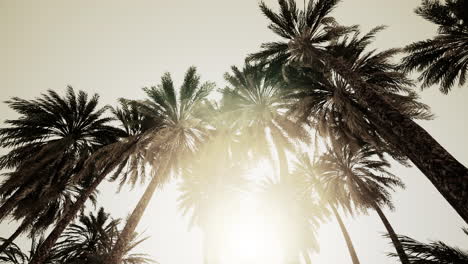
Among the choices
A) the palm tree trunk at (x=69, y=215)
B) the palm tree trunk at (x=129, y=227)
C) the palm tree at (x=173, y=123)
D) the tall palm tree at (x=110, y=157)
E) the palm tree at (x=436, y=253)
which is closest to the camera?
the palm tree at (x=436, y=253)

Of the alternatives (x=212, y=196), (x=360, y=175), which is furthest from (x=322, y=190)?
(x=212, y=196)

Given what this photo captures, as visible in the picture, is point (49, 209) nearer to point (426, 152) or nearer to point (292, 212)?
point (292, 212)

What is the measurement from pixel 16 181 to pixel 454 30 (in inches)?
827

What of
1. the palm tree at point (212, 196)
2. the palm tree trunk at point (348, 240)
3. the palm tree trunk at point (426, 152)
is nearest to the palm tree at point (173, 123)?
the palm tree at point (212, 196)

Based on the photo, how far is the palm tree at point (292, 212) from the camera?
40.5 feet

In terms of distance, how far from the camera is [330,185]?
16578 mm

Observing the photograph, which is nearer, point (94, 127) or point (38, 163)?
point (38, 163)

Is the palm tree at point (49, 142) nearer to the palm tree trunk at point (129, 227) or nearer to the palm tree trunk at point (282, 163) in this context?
the palm tree trunk at point (129, 227)

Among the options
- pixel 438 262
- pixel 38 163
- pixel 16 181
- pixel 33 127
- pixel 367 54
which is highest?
pixel 367 54

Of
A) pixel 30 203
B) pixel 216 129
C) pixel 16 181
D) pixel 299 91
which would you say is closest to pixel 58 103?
pixel 16 181

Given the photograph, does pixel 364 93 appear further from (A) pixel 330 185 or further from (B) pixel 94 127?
(B) pixel 94 127

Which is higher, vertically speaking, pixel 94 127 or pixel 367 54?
pixel 367 54

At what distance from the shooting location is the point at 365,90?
708 cm

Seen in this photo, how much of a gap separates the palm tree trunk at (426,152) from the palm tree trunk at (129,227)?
33.0 feet
